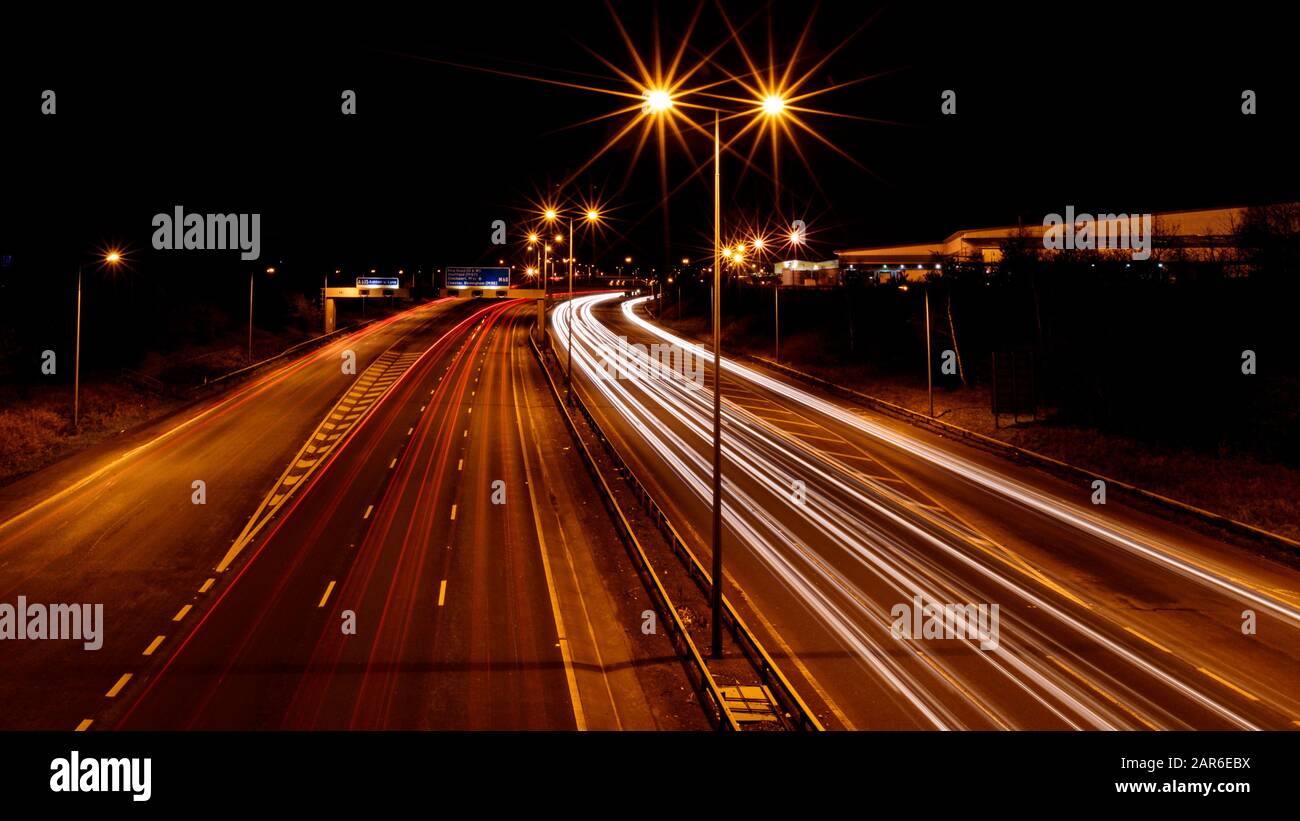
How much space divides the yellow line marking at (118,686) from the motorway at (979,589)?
11352 mm

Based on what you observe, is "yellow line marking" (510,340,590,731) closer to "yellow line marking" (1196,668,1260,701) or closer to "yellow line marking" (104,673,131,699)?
"yellow line marking" (104,673,131,699)

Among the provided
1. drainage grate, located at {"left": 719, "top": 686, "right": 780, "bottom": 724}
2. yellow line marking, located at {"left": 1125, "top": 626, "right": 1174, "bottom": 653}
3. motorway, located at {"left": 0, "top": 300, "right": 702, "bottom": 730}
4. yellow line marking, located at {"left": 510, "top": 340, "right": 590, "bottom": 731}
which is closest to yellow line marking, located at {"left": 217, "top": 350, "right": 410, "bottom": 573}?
motorway, located at {"left": 0, "top": 300, "right": 702, "bottom": 730}

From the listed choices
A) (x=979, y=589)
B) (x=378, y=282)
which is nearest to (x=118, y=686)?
(x=979, y=589)

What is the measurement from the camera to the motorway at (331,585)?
41.1 feet

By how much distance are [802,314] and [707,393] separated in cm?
2808

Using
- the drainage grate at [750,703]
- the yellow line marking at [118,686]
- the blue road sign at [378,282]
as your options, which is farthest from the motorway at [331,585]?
the blue road sign at [378,282]

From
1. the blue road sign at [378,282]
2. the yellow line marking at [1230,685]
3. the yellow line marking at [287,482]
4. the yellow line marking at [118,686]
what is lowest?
the yellow line marking at [1230,685]

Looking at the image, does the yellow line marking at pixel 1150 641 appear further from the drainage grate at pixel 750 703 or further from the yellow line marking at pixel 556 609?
the yellow line marking at pixel 556 609

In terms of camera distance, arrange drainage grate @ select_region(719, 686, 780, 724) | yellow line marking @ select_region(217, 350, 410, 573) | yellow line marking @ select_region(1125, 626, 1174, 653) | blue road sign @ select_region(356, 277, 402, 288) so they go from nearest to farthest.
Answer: drainage grate @ select_region(719, 686, 780, 724) < yellow line marking @ select_region(1125, 626, 1174, 653) < yellow line marking @ select_region(217, 350, 410, 573) < blue road sign @ select_region(356, 277, 402, 288)

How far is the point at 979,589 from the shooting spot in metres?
A: 17.3

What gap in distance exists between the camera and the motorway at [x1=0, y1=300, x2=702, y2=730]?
41.1ft

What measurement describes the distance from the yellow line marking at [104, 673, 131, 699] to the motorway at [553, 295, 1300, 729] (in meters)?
11.4

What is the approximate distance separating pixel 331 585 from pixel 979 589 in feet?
48.3
